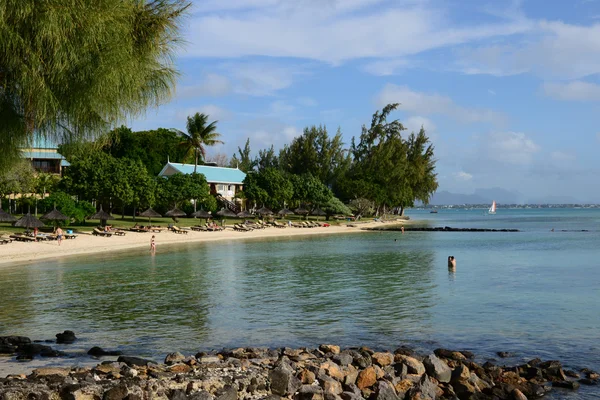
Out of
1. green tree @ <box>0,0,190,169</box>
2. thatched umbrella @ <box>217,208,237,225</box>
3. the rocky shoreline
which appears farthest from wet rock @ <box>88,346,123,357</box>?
thatched umbrella @ <box>217,208,237,225</box>

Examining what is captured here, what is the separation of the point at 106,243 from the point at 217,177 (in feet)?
123

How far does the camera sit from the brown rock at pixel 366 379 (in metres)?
10.1

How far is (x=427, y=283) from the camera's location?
26625 millimetres

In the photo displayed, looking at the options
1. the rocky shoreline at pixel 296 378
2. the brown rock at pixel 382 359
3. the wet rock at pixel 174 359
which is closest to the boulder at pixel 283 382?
the rocky shoreline at pixel 296 378

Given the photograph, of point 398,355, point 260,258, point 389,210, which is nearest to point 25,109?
point 398,355

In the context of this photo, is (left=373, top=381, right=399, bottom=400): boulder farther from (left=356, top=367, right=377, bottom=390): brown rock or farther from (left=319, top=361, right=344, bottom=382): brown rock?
(left=319, top=361, right=344, bottom=382): brown rock

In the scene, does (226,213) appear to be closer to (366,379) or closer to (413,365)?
(413,365)

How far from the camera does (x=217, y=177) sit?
82.4 metres

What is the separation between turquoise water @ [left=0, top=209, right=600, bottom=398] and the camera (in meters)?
14.9

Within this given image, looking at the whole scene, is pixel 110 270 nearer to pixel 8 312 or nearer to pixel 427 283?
pixel 8 312

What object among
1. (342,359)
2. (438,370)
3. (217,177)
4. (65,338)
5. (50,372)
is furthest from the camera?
(217,177)

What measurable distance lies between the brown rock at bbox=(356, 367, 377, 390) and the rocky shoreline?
0.02m

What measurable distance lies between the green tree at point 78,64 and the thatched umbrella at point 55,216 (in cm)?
3742

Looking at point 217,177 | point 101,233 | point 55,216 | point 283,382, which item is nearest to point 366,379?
point 283,382
